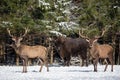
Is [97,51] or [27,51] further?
[97,51]

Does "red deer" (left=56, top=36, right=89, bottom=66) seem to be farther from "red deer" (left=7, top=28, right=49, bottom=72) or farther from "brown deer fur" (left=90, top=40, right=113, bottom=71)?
"red deer" (left=7, top=28, right=49, bottom=72)

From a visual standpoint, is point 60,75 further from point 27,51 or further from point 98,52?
point 98,52

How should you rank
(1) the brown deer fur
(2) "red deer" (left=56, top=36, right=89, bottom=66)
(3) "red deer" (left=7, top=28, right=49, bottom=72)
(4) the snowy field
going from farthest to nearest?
(2) "red deer" (left=56, top=36, right=89, bottom=66) → (1) the brown deer fur → (3) "red deer" (left=7, top=28, right=49, bottom=72) → (4) the snowy field

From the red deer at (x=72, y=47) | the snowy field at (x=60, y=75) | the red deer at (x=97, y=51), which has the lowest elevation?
the red deer at (x=72, y=47)

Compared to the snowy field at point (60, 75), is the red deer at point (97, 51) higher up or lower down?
higher up

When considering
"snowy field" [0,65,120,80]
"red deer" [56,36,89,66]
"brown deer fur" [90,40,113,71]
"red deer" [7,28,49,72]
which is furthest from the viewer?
"red deer" [56,36,89,66]

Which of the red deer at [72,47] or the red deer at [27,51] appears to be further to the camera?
the red deer at [72,47]

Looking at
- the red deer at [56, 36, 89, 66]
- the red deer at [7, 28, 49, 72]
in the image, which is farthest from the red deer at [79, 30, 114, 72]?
the red deer at [56, 36, 89, 66]

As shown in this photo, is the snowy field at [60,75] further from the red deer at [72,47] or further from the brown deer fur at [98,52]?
the red deer at [72,47]

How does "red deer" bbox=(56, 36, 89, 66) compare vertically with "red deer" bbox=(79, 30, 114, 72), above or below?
below

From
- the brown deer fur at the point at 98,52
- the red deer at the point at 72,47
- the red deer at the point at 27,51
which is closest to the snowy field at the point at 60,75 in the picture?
the red deer at the point at 27,51

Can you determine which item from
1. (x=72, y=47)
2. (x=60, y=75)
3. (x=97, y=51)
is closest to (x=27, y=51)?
(x=97, y=51)

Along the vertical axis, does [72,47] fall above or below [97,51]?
below

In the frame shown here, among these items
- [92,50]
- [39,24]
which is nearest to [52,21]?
[39,24]
